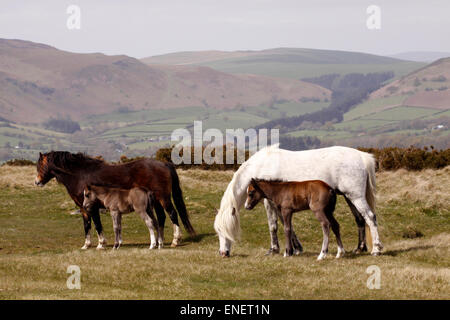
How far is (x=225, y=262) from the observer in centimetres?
1573

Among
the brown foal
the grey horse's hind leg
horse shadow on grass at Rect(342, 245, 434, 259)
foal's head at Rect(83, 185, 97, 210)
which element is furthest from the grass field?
foal's head at Rect(83, 185, 97, 210)

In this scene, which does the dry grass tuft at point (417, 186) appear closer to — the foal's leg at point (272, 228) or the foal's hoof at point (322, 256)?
the foal's leg at point (272, 228)

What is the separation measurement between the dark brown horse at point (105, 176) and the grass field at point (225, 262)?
138 cm

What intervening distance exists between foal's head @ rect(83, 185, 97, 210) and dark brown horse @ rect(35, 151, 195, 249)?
0.26m

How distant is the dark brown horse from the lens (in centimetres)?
2014

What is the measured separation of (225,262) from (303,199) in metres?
2.77

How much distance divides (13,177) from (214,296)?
28.6 m

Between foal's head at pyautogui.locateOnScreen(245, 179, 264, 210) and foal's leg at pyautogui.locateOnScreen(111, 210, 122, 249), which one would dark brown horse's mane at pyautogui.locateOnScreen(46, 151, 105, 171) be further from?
foal's head at pyautogui.locateOnScreen(245, 179, 264, 210)

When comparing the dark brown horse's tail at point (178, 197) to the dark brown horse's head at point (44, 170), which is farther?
the dark brown horse's tail at point (178, 197)

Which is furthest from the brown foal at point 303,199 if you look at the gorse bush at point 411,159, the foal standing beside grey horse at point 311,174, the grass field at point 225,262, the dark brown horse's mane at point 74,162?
the gorse bush at point 411,159

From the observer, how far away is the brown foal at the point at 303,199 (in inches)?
644

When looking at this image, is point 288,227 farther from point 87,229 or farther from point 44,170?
point 44,170
